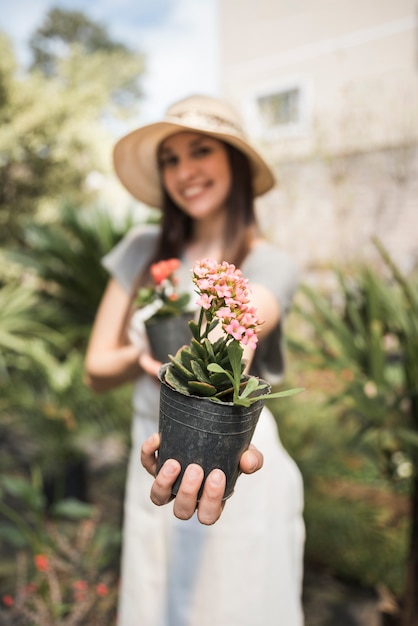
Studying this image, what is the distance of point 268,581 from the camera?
1282mm

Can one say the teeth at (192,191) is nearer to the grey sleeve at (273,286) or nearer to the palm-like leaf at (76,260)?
the grey sleeve at (273,286)

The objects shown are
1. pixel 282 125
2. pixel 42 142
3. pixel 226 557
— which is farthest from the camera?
pixel 282 125

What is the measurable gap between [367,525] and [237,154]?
2.05m

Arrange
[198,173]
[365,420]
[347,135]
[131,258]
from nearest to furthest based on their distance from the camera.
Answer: [198,173], [131,258], [365,420], [347,135]

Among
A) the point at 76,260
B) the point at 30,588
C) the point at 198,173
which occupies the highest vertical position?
the point at 198,173


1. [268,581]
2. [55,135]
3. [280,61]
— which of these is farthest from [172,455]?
[280,61]

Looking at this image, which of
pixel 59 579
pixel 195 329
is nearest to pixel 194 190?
pixel 195 329

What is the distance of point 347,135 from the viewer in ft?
23.1

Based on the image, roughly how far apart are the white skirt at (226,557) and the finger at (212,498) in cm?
53

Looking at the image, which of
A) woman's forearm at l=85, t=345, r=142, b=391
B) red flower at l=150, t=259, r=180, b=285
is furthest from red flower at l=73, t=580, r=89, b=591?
red flower at l=150, t=259, r=180, b=285

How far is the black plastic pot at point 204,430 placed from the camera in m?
0.71

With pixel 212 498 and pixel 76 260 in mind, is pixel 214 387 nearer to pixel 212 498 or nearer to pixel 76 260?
pixel 212 498

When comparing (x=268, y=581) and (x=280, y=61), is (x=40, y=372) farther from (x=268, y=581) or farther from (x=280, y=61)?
(x=280, y=61)

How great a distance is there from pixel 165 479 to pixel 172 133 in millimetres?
973
